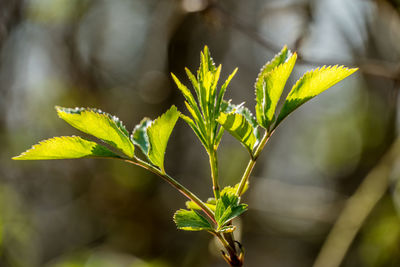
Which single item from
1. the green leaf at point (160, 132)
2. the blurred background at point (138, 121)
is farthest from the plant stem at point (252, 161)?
the blurred background at point (138, 121)

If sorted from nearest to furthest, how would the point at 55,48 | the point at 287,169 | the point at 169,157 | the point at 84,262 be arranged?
the point at 84,262 < the point at 55,48 < the point at 169,157 < the point at 287,169

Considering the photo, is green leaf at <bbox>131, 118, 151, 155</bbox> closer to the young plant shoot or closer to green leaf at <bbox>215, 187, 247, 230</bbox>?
the young plant shoot

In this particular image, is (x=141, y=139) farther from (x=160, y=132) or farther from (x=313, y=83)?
(x=313, y=83)

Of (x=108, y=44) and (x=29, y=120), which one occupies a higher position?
(x=108, y=44)

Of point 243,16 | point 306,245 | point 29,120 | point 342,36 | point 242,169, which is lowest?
point 306,245

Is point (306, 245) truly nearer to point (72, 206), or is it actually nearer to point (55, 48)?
point (72, 206)

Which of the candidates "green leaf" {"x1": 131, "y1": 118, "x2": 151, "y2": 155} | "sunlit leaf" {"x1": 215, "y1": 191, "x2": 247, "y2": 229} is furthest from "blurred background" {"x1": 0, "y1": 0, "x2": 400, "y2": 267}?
"sunlit leaf" {"x1": 215, "y1": 191, "x2": 247, "y2": 229}

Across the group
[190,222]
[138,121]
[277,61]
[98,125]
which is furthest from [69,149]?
[138,121]

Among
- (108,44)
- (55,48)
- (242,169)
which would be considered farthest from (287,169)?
(55,48)
